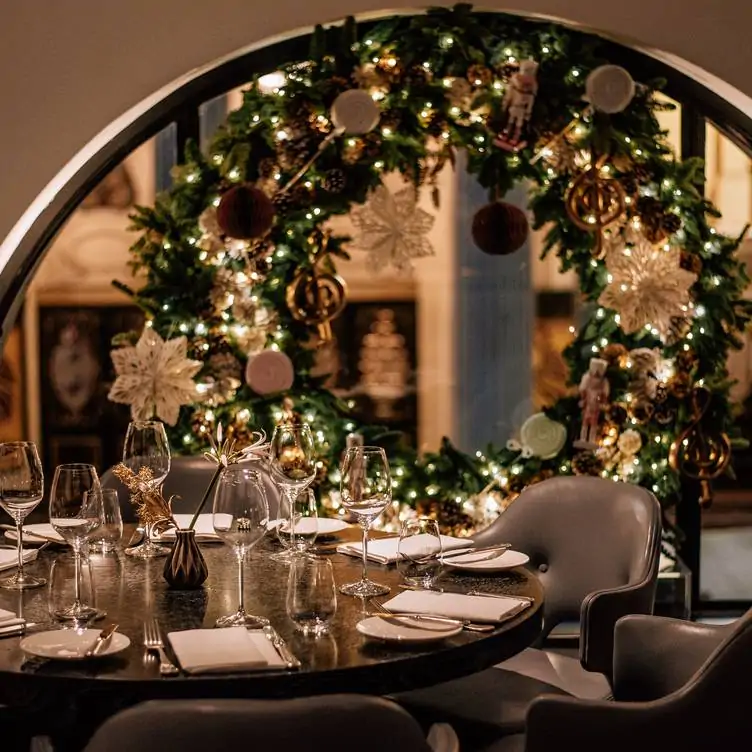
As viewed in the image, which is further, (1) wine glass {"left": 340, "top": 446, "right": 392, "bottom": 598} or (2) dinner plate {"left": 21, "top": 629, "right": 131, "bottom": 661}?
(1) wine glass {"left": 340, "top": 446, "right": 392, "bottom": 598}

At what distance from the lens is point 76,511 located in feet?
6.47

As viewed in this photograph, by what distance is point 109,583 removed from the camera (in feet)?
7.25

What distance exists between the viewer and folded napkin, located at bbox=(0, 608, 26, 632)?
1.89m

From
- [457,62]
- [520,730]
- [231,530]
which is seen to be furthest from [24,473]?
[457,62]

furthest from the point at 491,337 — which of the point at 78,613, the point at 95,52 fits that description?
the point at 78,613

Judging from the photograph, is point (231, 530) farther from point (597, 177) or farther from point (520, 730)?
point (597, 177)

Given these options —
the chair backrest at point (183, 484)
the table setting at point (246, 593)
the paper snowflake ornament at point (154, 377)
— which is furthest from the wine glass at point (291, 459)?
the paper snowflake ornament at point (154, 377)

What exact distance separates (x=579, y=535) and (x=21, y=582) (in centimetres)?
136

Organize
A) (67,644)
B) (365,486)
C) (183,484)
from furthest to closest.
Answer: (183,484) → (365,486) → (67,644)

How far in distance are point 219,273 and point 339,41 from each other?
Result: 90cm

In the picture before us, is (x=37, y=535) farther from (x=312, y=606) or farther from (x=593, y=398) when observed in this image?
(x=593, y=398)

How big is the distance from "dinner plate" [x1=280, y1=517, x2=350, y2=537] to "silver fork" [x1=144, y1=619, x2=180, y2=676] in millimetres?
315

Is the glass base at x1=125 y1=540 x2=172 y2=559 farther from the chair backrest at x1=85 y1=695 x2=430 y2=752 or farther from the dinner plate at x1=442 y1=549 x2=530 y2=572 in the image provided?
the chair backrest at x1=85 y1=695 x2=430 y2=752

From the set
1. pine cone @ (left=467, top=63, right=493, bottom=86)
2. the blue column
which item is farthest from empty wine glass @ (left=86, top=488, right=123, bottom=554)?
the blue column
